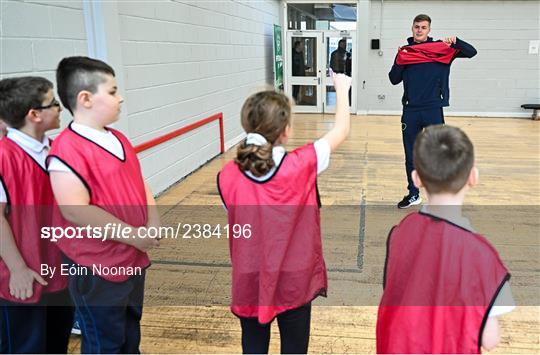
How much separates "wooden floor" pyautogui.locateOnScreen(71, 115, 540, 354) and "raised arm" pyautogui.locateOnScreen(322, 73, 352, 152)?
1.08 meters

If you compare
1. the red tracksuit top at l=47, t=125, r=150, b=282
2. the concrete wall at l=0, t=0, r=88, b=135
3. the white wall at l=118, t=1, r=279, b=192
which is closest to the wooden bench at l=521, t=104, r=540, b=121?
the white wall at l=118, t=1, r=279, b=192

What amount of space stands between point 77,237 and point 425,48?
10.2 feet

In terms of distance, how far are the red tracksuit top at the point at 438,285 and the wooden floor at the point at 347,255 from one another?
90 cm

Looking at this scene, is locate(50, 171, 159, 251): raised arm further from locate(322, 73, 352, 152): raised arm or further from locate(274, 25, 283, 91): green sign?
locate(274, 25, 283, 91): green sign

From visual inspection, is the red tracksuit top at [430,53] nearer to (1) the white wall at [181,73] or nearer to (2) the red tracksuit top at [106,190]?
(1) the white wall at [181,73]

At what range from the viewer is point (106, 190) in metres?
1.39

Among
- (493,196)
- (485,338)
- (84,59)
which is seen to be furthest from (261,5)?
(485,338)

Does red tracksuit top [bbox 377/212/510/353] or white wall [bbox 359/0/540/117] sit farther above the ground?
white wall [bbox 359/0/540/117]

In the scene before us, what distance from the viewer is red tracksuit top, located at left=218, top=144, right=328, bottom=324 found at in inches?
53.6

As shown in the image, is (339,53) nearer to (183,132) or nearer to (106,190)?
(183,132)

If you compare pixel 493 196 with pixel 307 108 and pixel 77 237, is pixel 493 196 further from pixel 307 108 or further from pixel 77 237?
pixel 307 108

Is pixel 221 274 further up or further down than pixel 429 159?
further down

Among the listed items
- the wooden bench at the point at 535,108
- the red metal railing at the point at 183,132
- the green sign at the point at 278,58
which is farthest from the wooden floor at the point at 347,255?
the wooden bench at the point at 535,108

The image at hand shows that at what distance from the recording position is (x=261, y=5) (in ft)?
26.8
